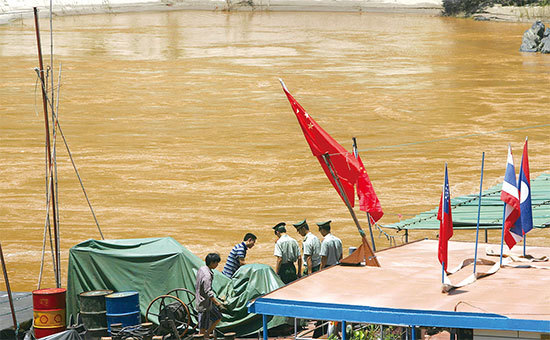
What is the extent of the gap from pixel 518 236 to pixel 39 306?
258 inches

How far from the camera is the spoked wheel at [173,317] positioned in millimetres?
11633

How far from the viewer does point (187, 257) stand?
12.8 metres

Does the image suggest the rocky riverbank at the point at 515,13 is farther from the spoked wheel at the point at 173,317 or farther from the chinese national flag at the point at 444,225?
the chinese national flag at the point at 444,225

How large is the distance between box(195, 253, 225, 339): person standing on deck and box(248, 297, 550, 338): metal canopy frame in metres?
2.66

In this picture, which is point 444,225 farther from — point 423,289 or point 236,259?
point 236,259

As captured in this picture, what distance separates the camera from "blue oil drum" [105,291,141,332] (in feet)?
38.7

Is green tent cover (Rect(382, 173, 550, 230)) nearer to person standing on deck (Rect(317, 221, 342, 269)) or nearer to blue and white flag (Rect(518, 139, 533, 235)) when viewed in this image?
person standing on deck (Rect(317, 221, 342, 269))

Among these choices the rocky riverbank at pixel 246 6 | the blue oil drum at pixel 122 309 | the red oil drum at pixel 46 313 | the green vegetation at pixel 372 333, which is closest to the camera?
the green vegetation at pixel 372 333

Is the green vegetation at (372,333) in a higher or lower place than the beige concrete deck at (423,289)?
lower

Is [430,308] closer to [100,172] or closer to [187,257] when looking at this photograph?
[187,257]

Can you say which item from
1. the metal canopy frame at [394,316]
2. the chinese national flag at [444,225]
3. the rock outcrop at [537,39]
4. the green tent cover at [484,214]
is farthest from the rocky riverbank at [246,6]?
the metal canopy frame at [394,316]

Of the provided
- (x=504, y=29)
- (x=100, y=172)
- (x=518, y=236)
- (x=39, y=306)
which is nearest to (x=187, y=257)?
(x=39, y=306)

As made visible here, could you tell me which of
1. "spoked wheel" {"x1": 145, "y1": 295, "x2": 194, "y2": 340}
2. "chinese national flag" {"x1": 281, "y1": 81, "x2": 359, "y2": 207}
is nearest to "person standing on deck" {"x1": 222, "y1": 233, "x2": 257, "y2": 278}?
"spoked wheel" {"x1": 145, "y1": 295, "x2": 194, "y2": 340}

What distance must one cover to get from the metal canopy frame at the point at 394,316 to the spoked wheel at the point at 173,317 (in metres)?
3.14
